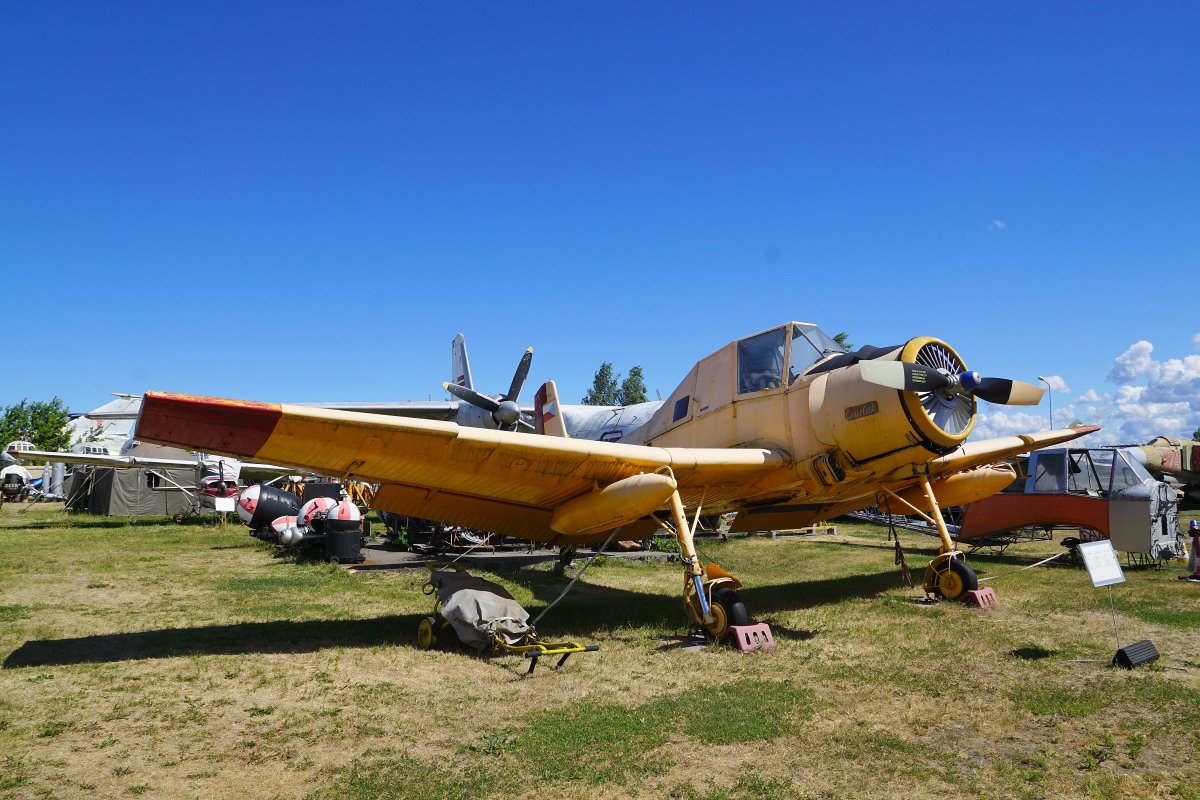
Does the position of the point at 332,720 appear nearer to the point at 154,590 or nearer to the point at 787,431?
the point at 787,431

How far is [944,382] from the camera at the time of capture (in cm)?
805

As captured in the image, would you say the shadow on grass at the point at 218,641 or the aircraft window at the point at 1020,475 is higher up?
the aircraft window at the point at 1020,475

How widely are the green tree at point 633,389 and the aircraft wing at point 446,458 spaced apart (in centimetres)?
7304

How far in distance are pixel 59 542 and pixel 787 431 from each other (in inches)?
828

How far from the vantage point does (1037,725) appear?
196 inches

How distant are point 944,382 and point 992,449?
416 centimetres

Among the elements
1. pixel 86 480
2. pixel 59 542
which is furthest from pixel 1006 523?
pixel 86 480

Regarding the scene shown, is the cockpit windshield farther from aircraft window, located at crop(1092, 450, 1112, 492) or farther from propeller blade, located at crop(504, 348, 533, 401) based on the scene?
propeller blade, located at crop(504, 348, 533, 401)

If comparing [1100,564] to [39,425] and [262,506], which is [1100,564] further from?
[39,425]

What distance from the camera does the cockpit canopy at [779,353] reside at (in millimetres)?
9391

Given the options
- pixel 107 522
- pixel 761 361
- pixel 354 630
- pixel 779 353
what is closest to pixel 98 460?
pixel 107 522

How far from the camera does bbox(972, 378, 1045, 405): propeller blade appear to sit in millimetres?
8367

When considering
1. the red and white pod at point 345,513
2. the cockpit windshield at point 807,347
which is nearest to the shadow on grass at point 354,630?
the cockpit windshield at point 807,347

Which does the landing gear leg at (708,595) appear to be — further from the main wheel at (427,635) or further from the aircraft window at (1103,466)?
the aircraft window at (1103,466)
